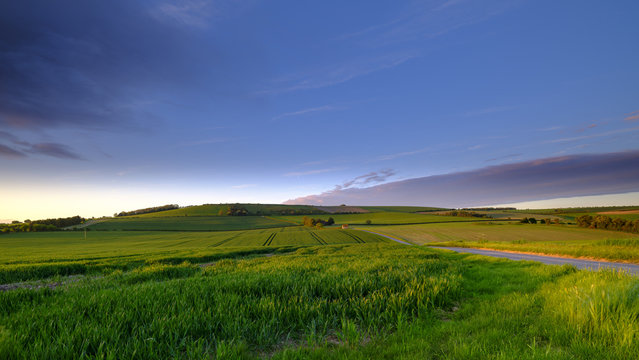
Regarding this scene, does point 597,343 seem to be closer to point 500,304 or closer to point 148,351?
point 500,304

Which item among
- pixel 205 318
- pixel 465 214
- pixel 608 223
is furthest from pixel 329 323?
pixel 465 214

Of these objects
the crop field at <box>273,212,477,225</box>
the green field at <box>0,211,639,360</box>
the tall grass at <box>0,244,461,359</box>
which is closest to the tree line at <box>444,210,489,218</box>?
the crop field at <box>273,212,477,225</box>

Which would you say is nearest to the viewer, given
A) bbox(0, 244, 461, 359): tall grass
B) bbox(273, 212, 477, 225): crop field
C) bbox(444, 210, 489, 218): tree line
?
bbox(0, 244, 461, 359): tall grass

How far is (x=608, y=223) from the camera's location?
55.2 metres

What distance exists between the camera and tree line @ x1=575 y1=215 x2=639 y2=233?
4951 centimetres

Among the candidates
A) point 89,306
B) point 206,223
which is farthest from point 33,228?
point 89,306

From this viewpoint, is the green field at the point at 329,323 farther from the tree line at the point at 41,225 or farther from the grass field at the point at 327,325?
the tree line at the point at 41,225

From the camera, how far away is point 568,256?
18.7 m

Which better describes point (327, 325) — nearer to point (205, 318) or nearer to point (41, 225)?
point (205, 318)

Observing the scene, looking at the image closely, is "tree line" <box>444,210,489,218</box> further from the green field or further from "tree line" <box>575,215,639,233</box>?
the green field

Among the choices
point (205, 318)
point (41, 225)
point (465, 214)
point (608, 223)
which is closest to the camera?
point (205, 318)

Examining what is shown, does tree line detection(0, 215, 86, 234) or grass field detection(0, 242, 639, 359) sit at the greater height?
grass field detection(0, 242, 639, 359)

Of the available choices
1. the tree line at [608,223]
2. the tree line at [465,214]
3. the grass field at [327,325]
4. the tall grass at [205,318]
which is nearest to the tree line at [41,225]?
the tall grass at [205,318]

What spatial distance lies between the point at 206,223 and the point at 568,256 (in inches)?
4260
